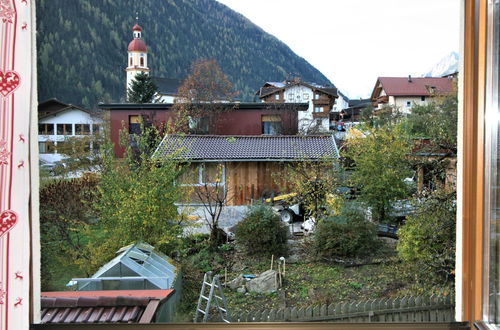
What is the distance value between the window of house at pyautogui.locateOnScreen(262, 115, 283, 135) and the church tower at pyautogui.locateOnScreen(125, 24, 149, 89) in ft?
2.51

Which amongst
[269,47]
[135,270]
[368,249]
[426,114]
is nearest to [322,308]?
[368,249]

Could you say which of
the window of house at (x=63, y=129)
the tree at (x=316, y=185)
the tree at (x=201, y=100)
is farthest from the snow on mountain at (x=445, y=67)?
the window of house at (x=63, y=129)

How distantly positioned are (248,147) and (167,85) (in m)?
0.60

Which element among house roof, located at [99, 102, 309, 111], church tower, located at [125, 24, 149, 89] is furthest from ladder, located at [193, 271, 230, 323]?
church tower, located at [125, 24, 149, 89]

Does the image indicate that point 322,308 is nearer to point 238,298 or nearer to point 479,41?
point 238,298

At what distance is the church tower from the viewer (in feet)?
8.21

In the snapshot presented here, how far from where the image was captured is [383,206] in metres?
2.58

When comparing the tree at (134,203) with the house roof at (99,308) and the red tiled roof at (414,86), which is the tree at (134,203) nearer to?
the house roof at (99,308)

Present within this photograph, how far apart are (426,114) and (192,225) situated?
1.57 meters

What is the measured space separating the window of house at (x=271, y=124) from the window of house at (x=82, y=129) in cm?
103

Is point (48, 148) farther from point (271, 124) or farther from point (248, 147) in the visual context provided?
point (271, 124)

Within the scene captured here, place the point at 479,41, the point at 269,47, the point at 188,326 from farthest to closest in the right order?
1. the point at 269,47
2. the point at 188,326
3. the point at 479,41

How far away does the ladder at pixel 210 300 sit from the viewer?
7.83ft

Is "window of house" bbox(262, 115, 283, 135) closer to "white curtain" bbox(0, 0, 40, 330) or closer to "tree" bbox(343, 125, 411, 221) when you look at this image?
"tree" bbox(343, 125, 411, 221)
